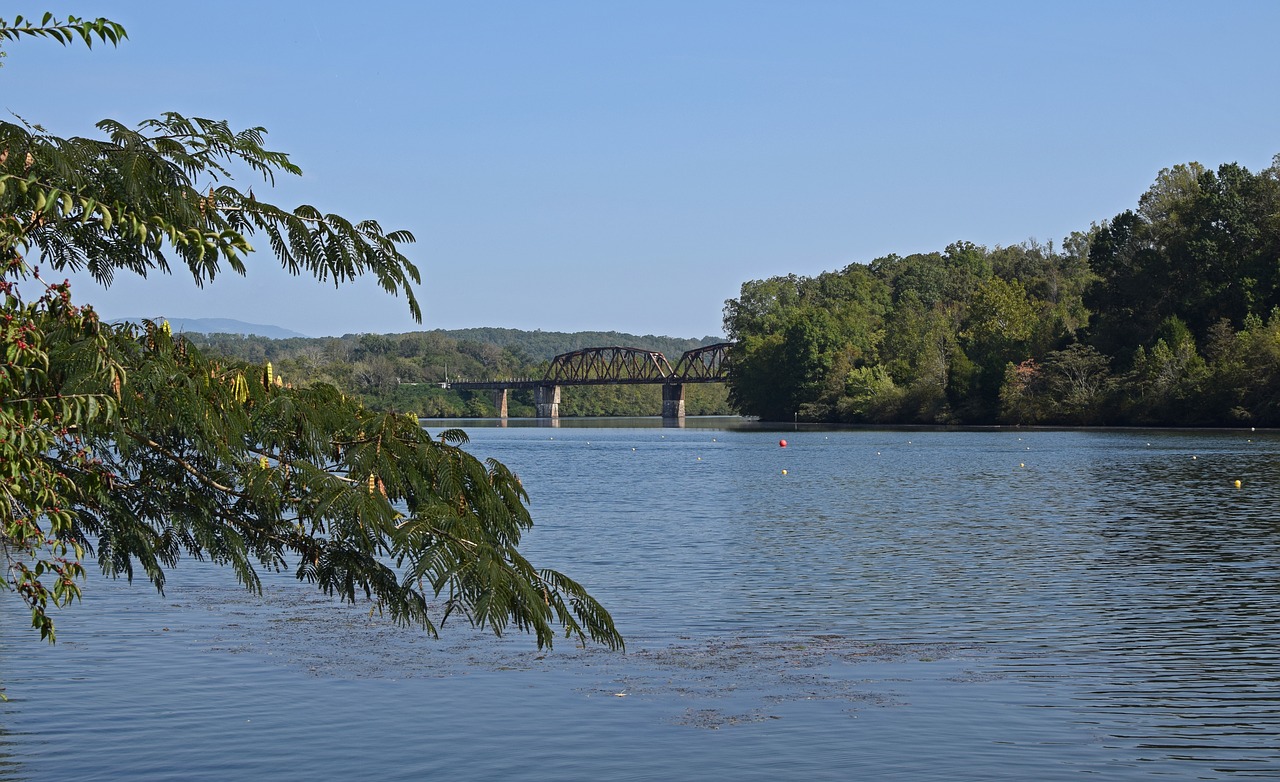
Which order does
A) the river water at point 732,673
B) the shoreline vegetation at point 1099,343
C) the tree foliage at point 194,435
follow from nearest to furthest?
the tree foliage at point 194,435 → the river water at point 732,673 → the shoreline vegetation at point 1099,343

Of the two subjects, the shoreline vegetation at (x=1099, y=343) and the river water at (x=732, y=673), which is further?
the shoreline vegetation at (x=1099, y=343)

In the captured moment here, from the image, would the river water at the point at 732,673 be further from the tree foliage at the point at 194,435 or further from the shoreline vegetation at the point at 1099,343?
the shoreline vegetation at the point at 1099,343

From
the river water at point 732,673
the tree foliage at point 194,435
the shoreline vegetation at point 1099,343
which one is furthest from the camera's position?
the shoreline vegetation at point 1099,343

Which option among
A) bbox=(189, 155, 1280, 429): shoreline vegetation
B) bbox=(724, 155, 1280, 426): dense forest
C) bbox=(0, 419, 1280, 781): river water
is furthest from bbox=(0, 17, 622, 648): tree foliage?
bbox=(724, 155, 1280, 426): dense forest

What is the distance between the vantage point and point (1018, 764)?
12922 millimetres

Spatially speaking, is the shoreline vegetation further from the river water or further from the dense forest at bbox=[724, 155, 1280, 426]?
the river water

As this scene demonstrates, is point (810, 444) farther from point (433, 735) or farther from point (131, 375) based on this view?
point (131, 375)

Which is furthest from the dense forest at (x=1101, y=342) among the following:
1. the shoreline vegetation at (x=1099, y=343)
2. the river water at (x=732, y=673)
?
the river water at (x=732, y=673)

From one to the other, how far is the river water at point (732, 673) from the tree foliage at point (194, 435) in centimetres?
546

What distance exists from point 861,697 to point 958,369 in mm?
119907

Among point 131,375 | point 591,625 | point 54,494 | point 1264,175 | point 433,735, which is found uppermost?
point 1264,175

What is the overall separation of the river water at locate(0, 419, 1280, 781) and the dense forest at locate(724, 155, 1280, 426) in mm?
77470

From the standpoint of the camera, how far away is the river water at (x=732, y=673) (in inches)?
520

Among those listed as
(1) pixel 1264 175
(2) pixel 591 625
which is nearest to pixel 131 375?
(2) pixel 591 625
